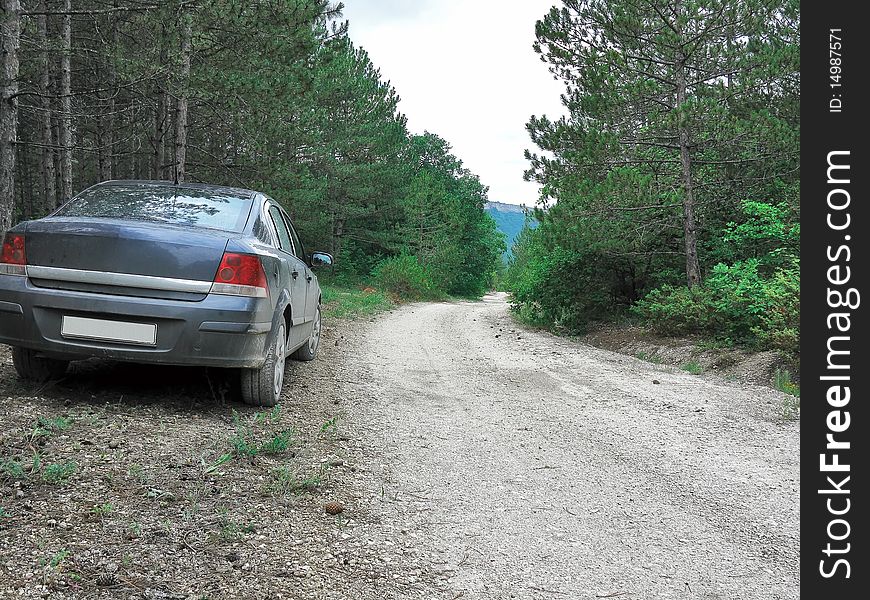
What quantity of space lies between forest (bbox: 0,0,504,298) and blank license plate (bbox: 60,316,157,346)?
2543mm

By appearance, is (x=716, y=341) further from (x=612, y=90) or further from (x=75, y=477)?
(x=75, y=477)

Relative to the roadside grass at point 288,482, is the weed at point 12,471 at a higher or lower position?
higher

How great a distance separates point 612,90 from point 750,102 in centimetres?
274

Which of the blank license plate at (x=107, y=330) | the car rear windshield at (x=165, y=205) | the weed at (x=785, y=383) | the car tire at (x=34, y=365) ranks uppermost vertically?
the car rear windshield at (x=165, y=205)

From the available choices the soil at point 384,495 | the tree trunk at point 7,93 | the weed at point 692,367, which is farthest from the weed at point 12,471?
the weed at point 692,367

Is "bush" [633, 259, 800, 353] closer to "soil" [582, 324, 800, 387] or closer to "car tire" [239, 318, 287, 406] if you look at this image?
"soil" [582, 324, 800, 387]

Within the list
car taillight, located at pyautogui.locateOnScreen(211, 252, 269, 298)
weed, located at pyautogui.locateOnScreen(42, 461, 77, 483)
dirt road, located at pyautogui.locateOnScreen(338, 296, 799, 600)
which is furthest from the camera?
car taillight, located at pyautogui.locateOnScreen(211, 252, 269, 298)

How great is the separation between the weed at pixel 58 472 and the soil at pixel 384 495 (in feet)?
0.04

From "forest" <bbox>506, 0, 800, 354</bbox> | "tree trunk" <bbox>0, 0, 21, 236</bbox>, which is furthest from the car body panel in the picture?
"forest" <bbox>506, 0, 800, 354</bbox>

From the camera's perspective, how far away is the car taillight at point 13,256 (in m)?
4.06

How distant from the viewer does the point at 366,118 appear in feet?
119

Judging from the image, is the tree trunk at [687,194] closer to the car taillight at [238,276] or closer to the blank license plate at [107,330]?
the car taillight at [238,276]

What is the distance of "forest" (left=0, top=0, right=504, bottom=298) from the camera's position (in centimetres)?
967
